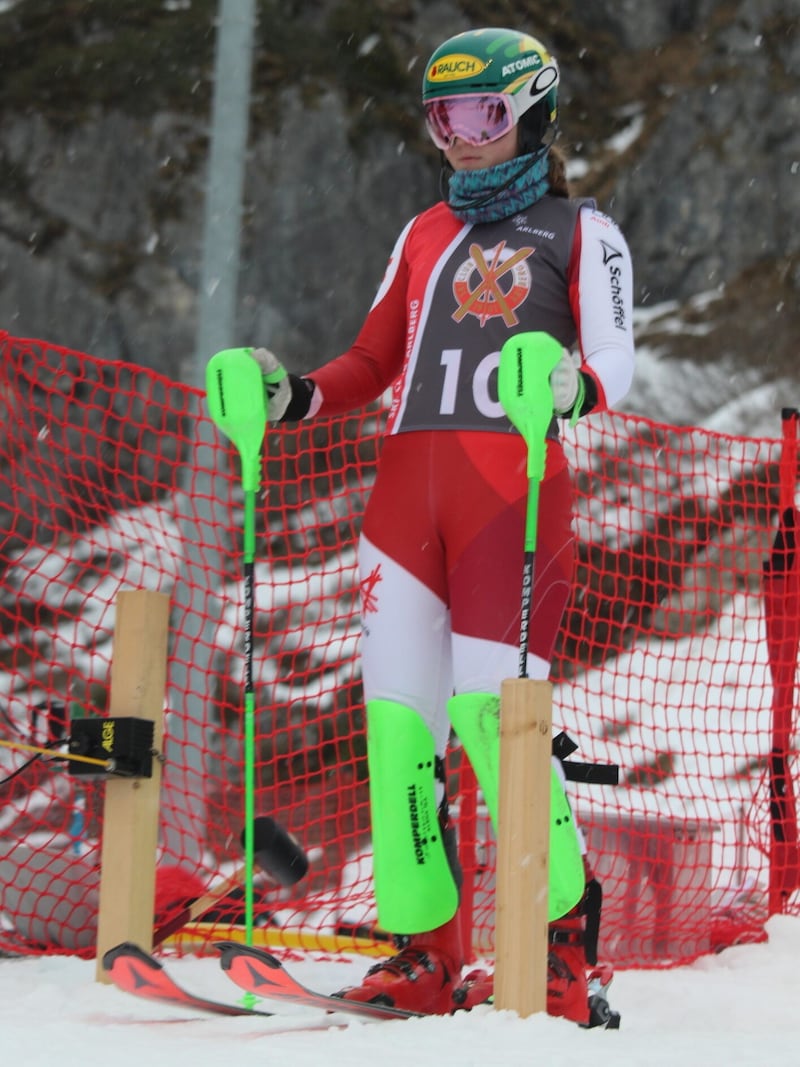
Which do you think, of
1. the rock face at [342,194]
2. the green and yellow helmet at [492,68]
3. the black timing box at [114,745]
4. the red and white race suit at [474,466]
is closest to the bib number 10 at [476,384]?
the red and white race suit at [474,466]

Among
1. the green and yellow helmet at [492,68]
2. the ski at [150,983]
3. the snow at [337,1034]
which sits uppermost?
the green and yellow helmet at [492,68]

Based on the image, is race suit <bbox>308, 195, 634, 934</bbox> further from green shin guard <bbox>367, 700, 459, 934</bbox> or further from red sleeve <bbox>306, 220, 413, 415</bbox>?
red sleeve <bbox>306, 220, 413, 415</bbox>

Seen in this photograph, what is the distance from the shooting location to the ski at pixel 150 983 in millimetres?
2637

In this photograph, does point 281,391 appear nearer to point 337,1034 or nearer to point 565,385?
point 565,385

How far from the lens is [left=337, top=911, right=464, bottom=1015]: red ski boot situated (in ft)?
9.79

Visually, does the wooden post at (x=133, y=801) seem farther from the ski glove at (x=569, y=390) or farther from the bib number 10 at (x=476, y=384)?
the ski glove at (x=569, y=390)

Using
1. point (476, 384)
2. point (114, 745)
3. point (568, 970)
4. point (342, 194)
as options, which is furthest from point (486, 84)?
point (342, 194)

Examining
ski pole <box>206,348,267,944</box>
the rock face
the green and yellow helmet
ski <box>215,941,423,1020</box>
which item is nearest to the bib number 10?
ski pole <box>206,348,267,944</box>

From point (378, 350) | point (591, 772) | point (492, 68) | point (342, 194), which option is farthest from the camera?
point (342, 194)

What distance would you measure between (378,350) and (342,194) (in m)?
10.6

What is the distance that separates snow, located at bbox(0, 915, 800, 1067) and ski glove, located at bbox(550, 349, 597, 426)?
1092 mm

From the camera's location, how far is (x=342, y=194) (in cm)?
1370

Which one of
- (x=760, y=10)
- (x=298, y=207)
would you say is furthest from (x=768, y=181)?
(x=298, y=207)

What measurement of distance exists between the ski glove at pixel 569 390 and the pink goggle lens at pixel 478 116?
2.01ft
